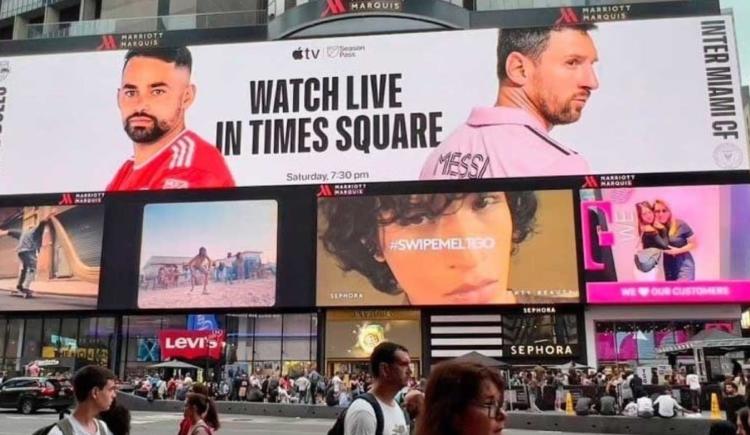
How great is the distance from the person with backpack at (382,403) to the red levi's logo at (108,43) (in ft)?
140

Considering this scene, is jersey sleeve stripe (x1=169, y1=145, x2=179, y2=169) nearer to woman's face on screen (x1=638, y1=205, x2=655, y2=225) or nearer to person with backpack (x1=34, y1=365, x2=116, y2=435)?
woman's face on screen (x1=638, y1=205, x2=655, y2=225)

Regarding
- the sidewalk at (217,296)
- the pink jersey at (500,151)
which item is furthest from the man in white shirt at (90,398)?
the pink jersey at (500,151)

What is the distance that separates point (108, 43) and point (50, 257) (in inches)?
501

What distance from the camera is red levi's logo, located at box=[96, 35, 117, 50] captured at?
142 feet

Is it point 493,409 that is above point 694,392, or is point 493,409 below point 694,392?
above

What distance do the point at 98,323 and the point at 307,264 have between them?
13252 millimetres

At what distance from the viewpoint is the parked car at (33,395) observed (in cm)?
2495

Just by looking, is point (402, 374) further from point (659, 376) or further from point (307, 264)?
point (307, 264)

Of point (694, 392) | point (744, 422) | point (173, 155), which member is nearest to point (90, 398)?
point (744, 422)

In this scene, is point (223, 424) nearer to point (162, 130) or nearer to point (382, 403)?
point (382, 403)

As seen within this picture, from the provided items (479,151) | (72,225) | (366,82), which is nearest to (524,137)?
(479,151)

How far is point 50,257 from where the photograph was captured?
40.7 m

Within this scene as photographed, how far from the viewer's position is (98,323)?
42.0 metres

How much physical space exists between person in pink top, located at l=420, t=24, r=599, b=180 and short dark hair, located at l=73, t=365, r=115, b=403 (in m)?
33.9
